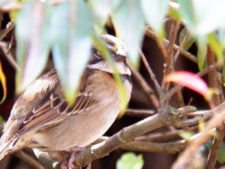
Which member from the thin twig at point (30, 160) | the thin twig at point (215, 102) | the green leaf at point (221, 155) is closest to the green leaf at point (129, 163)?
the thin twig at point (215, 102)

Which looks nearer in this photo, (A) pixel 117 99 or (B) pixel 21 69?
(B) pixel 21 69

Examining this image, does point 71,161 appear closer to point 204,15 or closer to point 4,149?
point 4,149

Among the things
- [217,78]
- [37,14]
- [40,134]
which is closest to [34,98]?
[40,134]

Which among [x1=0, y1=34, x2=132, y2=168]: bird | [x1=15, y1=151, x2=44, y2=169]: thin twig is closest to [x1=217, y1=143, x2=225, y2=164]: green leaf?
[x1=0, y1=34, x2=132, y2=168]: bird

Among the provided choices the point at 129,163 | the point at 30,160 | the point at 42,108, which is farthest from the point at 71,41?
the point at 30,160

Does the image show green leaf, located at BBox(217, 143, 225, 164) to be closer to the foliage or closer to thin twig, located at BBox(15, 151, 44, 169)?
thin twig, located at BBox(15, 151, 44, 169)

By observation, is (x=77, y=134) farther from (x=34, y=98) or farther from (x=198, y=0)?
(x=198, y=0)
